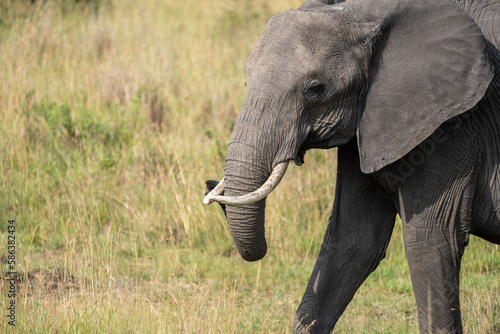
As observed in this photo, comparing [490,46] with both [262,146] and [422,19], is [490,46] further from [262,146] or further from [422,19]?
[262,146]

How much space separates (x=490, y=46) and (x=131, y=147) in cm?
407

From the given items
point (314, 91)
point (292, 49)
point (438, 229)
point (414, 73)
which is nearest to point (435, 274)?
point (438, 229)

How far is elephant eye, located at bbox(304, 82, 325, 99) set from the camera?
124 inches

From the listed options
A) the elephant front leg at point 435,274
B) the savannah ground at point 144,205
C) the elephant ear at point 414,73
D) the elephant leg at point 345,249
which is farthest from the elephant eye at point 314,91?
the savannah ground at point 144,205

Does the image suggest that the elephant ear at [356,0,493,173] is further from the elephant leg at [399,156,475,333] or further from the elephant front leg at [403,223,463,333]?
the elephant front leg at [403,223,463,333]

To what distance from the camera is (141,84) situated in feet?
25.5

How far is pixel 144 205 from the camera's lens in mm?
5922

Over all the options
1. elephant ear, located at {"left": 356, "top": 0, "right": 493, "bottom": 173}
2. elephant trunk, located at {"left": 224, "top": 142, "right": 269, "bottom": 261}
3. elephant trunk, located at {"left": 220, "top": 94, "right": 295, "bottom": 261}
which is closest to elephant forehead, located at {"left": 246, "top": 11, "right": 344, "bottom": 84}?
elephant trunk, located at {"left": 220, "top": 94, "right": 295, "bottom": 261}

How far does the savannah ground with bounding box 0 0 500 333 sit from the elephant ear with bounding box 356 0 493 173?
1.33 metres

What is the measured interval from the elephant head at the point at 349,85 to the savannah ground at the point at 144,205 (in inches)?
42.5

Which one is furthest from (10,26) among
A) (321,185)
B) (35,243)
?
(321,185)

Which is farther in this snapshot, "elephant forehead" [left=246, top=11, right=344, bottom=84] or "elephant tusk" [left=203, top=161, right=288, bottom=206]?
"elephant forehead" [left=246, top=11, right=344, bottom=84]

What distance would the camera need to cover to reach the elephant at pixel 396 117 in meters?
3.11

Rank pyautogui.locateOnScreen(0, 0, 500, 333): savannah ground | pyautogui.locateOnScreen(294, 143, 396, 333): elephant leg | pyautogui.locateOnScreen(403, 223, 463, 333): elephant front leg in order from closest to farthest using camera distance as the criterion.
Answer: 1. pyautogui.locateOnScreen(403, 223, 463, 333): elephant front leg
2. pyautogui.locateOnScreen(294, 143, 396, 333): elephant leg
3. pyautogui.locateOnScreen(0, 0, 500, 333): savannah ground
